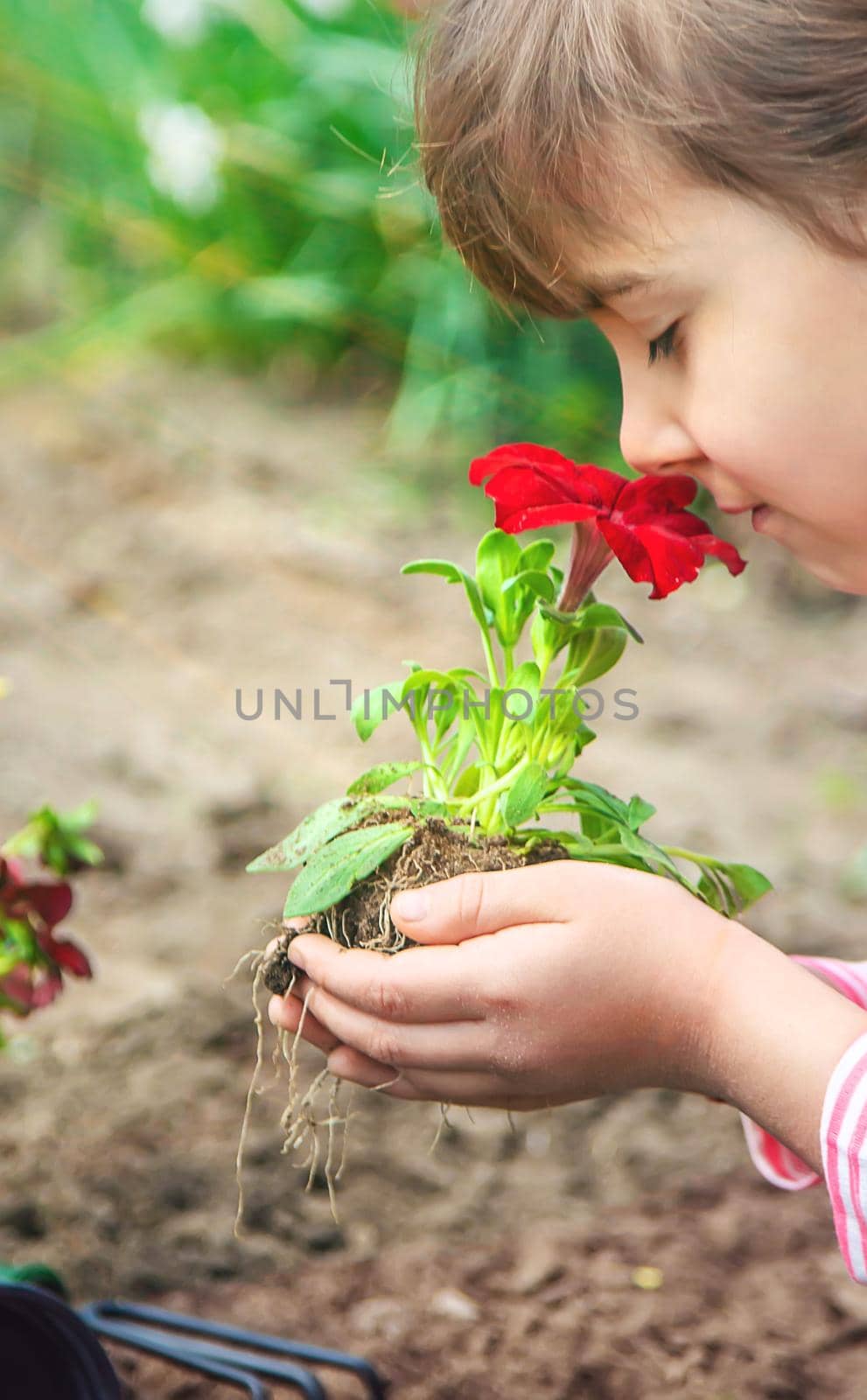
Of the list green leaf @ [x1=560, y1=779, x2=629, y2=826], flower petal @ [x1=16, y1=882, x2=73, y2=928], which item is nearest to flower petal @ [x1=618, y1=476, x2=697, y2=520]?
green leaf @ [x1=560, y1=779, x2=629, y2=826]

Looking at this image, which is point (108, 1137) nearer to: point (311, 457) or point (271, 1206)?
point (271, 1206)

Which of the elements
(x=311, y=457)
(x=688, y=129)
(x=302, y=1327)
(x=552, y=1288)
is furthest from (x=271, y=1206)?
(x=311, y=457)

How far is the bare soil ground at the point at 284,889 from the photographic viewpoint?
1.38 m

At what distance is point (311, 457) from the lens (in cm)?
360

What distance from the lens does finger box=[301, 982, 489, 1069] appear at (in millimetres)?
1052

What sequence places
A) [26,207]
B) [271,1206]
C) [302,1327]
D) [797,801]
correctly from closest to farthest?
[302,1327] < [271,1206] < [797,801] < [26,207]

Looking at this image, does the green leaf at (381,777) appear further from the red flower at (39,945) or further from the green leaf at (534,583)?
the red flower at (39,945)

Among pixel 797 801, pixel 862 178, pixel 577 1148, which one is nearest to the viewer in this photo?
pixel 862 178

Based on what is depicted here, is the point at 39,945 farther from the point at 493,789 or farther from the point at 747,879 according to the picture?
the point at 747,879

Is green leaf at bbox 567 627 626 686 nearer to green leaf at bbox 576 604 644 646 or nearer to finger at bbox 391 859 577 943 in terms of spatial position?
green leaf at bbox 576 604 644 646

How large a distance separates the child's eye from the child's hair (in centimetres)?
7

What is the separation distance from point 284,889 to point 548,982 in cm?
106

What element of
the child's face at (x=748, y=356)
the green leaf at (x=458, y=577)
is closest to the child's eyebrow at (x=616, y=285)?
the child's face at (x=748, y=356)

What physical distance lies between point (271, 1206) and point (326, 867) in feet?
1.97
